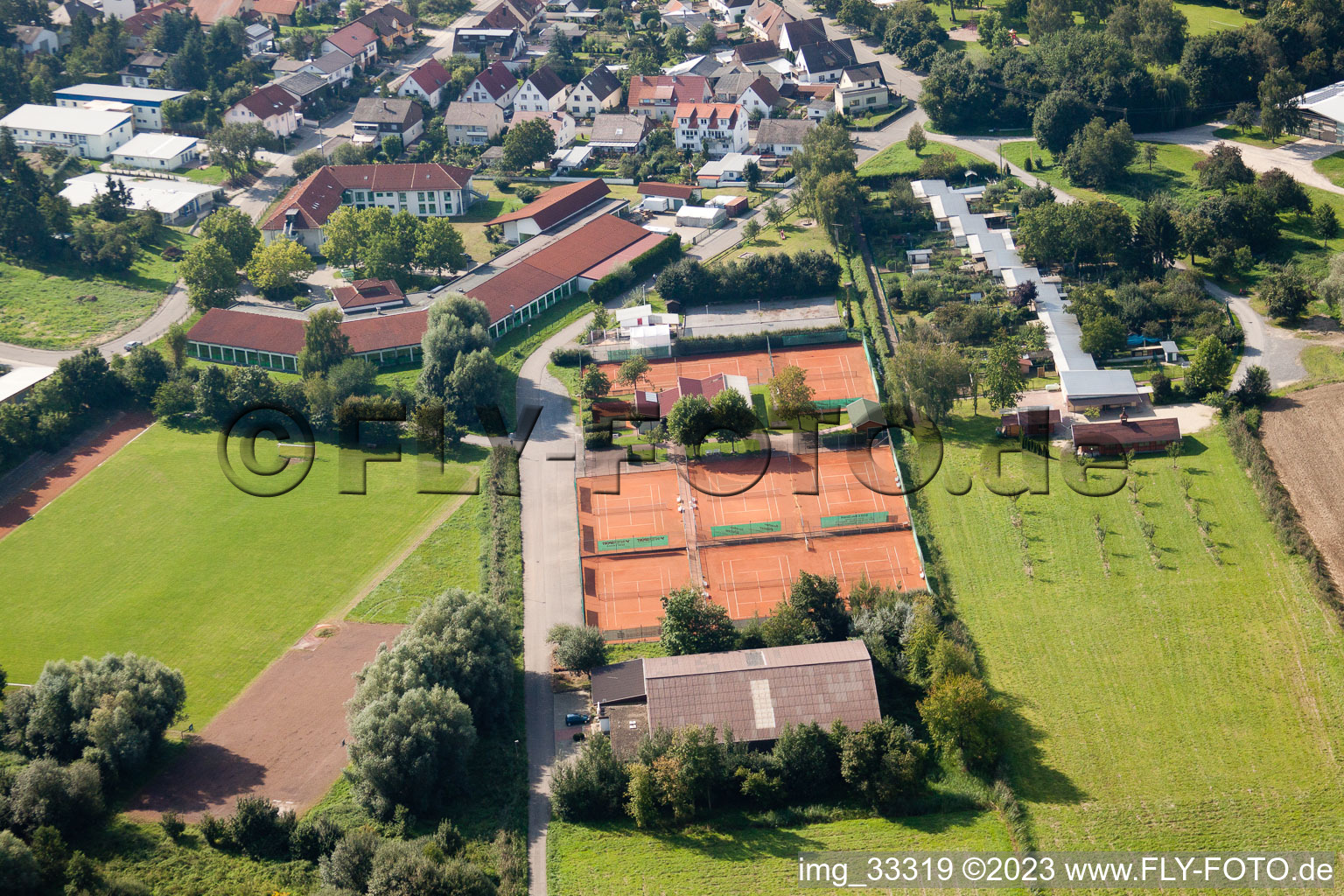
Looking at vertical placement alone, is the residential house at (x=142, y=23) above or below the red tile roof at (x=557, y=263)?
above

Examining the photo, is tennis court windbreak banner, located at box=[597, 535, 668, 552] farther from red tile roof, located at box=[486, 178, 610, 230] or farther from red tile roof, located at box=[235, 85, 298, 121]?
red tile roof, located at box=[235, 85, 298, 121]

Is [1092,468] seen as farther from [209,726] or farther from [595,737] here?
[209,726]

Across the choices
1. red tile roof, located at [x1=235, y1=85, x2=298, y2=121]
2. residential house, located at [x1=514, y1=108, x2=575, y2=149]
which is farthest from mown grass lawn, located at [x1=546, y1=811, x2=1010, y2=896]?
red tile roof, located at [x1=235, y1=85, x2=298, y2=121]

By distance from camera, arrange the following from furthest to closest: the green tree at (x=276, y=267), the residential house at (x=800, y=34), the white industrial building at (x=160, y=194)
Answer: the residential house at (x=800, y=34), the white industrial building at (x=160, y=194), the green tree at (x=276, y=267)

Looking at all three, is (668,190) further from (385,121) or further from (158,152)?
(158,152)

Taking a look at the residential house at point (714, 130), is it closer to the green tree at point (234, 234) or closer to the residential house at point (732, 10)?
the residential house at point (732, 10)

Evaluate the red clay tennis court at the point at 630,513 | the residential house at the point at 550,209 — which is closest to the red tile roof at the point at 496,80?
the residential house at the point at 550,209
